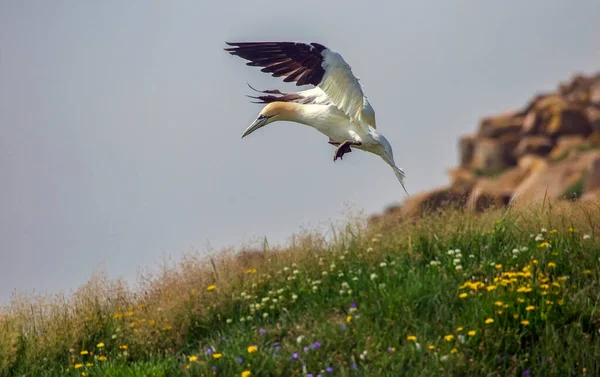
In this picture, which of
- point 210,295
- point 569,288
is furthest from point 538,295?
point 210,295

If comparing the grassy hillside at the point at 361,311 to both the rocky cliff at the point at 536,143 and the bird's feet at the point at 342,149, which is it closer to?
the bird's feet at the point at 342,149

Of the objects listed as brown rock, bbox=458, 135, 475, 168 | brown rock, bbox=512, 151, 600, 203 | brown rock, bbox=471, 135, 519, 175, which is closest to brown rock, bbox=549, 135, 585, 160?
brown rock, bbox=512, 151, 600, 203

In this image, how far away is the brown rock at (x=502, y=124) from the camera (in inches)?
1873

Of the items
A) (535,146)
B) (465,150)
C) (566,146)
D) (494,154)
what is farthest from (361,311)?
(465,150)

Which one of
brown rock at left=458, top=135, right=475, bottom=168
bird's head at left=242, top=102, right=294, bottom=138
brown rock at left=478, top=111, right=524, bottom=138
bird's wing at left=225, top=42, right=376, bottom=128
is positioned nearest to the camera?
bird's wing at left=225, top=42, right=376, bottom=128

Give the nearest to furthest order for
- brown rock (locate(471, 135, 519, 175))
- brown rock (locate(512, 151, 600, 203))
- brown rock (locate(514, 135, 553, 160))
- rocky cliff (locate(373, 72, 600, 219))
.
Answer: brown rock (locate(512, 151, 600, 203))
rocky cliff (locate(373, 72, 600, 219))
brown rock (locate(514, 135, 553, 160))
brown rock (locate(471, 135, 519, 175))

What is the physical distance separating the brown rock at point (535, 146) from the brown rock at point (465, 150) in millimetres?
3352

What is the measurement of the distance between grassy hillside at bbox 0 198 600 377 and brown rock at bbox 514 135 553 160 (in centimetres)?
3614

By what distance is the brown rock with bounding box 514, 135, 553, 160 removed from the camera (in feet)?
144

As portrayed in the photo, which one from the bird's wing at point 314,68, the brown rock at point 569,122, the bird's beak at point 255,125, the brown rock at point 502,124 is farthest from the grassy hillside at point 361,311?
the brown rock at point 502,124

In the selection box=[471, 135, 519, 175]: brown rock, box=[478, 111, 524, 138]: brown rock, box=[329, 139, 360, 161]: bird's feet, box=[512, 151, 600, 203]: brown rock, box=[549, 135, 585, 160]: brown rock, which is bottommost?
box=[329, 139, 360, 161]: bird's feet

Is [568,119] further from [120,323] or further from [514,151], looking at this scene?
[120,323]

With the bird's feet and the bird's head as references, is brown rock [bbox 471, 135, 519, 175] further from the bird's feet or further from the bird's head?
the bird's feet

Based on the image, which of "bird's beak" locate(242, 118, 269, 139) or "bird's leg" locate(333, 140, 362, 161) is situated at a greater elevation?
"bird's beak" locate(242, 118, 269, 139)
